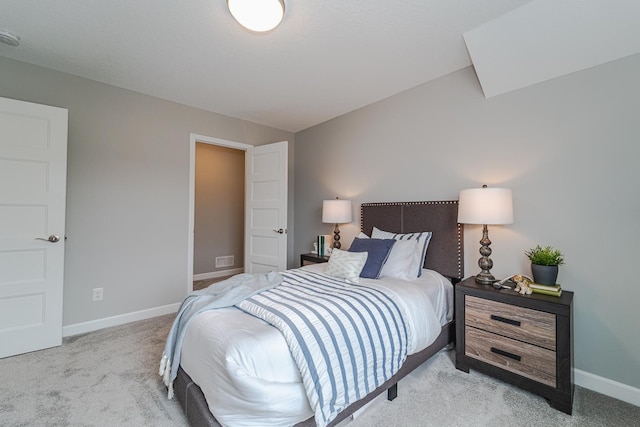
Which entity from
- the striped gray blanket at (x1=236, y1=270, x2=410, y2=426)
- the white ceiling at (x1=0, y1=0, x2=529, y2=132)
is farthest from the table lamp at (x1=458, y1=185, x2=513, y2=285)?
the white ceiling at (x1=0, y1=0, x2=529, y2=132)

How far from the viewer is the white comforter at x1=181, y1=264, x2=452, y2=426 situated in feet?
3.91

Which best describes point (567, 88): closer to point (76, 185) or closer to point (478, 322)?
point (478, 322)

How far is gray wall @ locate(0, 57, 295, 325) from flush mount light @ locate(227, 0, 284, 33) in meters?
1.98

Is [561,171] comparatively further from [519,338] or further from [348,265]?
[348,265]

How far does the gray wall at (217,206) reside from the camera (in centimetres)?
507

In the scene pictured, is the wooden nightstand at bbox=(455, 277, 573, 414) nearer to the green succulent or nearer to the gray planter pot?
the gray planter pot

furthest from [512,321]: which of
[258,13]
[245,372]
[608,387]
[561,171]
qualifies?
[258,13]

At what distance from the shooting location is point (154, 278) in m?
3.29

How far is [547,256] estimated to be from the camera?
1990 millimetres

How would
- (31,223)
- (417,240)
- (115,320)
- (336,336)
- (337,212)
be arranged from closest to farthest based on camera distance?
1. (336,336)
2. (31,223)
3. (417,240)
4. (115,320)
5. (337,212)

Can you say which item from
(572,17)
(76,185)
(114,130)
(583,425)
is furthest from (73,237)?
(572,17)

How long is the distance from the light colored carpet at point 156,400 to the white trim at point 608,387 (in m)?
0.05

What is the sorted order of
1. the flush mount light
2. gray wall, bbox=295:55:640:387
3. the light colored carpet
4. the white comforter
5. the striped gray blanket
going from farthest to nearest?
gray wall, bbox=295:55:640:387 → the flush mount light → the light colored carpet → the striped gray blanket → the white comforter

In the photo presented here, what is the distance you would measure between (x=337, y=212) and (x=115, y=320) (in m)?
2.69
